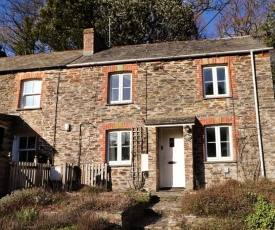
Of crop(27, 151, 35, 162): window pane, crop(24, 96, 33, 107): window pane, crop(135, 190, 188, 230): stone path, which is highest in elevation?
crop(24, 96, 33, 107): window pane

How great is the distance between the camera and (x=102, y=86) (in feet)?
48.9

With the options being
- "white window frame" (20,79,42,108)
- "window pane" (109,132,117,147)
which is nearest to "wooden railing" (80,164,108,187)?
"window pane" (109,132,117,147)

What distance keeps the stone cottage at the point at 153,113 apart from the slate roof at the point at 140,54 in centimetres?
6

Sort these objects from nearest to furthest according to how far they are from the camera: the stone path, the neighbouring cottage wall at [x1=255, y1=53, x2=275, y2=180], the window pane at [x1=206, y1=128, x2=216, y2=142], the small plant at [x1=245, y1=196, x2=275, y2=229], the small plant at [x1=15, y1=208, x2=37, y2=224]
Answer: the small plant at [x1=15, y1=208, x2=37, y2=224] → the small plant at [x1=245, y1=196, x2=275, y2=229] → the stone path → the neighbouring cottage wall at [x1=255, y1=53, x2=275, y2=180] → the window pane at [x1=206, y1=128, x2=216, y2=142]

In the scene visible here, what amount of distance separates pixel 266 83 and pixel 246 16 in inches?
619

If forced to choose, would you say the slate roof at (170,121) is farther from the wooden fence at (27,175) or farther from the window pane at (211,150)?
the wooden fence at (27,175)

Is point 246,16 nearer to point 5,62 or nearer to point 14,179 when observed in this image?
point 5,62

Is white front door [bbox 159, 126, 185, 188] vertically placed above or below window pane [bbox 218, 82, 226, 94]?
below

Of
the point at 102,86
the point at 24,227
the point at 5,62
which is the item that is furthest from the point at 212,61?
the point at 5,62

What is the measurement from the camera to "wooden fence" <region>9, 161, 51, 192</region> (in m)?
10.8

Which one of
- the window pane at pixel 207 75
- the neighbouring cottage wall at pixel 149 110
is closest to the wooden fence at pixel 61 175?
the neighbouring cottage wall at pixel 149 110

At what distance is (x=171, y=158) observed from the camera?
13.8 metres

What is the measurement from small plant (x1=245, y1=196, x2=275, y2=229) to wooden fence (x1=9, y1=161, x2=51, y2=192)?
747 cm

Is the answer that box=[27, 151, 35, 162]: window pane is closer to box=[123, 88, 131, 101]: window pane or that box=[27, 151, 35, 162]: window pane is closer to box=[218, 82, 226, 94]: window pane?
box=[123, 88, 131, 101]: window pane
